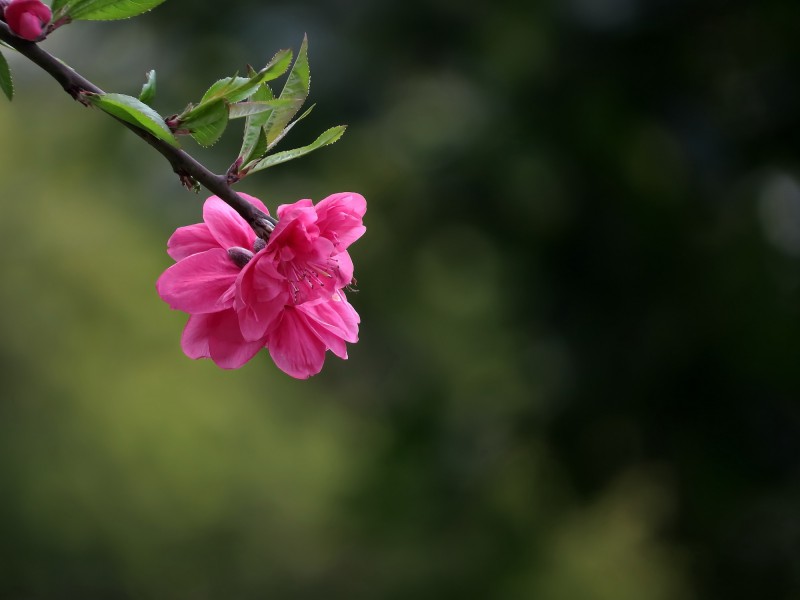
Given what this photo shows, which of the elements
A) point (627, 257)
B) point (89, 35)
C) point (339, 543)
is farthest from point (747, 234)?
point (339, 543)

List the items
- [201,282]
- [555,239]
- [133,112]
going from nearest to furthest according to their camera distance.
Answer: [133,112]
[201,282]
[555,239]

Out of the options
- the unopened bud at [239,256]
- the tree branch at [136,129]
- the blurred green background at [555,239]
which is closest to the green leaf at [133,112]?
the tree branch at [136,129]

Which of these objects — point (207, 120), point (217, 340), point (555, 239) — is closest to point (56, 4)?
point (207, 120)

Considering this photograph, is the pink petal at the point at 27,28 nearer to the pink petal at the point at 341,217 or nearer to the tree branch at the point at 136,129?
the tree branch at the point at 136,129

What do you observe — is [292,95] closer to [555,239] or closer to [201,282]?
[201,282]

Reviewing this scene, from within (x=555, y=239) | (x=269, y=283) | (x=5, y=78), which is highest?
(x=555, y=239)

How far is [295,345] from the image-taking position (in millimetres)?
691

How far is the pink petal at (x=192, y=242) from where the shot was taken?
0.67m

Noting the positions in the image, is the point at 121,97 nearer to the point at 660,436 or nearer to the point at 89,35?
the point at 660,436

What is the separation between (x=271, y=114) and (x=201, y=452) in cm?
521

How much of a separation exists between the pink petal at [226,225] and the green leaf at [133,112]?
0.08 m

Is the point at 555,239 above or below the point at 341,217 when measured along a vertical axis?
above

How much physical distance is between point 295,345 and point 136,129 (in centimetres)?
19

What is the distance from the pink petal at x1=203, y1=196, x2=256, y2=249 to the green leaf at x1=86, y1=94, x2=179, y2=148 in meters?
0.08
